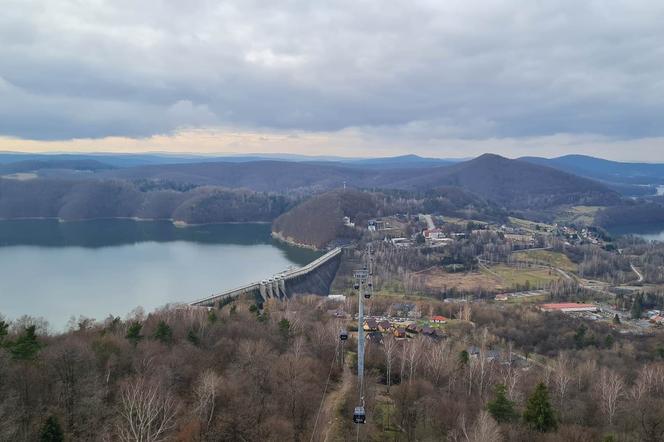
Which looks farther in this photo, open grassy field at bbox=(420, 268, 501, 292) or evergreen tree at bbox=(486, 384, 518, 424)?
open grassy field at bbox=(420, 268, 501, 292)

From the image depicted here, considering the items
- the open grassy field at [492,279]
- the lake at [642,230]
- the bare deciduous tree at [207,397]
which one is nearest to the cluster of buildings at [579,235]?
the lake at [642,230]

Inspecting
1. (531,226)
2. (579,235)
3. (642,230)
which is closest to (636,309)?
(579,235)

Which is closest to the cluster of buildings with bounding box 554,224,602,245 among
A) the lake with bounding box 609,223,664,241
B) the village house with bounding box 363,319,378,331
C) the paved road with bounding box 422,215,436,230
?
the lake with bounding box 609,223,664,241

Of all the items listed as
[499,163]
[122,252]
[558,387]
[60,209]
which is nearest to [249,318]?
[558,387]

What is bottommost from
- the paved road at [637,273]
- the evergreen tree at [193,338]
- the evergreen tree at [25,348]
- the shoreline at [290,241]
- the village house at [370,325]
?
the shoreline at [290,241]

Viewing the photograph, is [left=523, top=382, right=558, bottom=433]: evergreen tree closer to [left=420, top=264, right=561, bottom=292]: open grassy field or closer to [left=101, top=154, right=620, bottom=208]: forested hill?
[left=420, top=264, right=561, bottom=292]: open grassy field

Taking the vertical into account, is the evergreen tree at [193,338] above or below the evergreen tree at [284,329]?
above

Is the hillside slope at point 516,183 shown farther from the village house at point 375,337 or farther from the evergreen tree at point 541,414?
the evergreen tree at point 541,414
